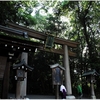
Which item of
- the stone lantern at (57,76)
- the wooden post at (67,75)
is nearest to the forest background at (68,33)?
the wooden post at (67,75)

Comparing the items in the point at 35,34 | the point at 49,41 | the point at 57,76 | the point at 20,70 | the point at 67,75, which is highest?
the point at 35,34

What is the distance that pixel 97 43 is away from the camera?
50.9ft

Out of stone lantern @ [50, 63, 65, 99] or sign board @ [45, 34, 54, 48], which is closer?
stone lantern @ [50, 63, 65, 99]

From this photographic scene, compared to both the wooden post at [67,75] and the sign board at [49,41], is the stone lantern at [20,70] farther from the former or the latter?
the wooden post at [67,75]

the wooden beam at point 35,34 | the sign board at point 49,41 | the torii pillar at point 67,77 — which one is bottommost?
the torii pillar at point 67,77

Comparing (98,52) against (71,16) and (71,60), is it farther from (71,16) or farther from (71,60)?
(71,16)

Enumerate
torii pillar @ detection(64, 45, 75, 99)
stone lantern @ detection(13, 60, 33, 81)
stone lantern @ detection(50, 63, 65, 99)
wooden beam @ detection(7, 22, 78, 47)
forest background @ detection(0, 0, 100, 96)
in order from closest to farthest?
stone lantern @ detection(13, 60, 33, 81) < stone lantern @ detection(50, 63, 65, 99) < wooden beam @ detection(7, 22, 78, 47) < torii pillar @ detection(64, 45, 75, 99) < forest background @ detection(0, 0, 100, 96)

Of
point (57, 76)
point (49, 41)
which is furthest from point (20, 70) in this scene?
point (49, 41)

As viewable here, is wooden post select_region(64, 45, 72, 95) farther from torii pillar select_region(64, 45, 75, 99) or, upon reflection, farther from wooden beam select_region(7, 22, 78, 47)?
wooden beam select_region(7, 22, 78, 47)

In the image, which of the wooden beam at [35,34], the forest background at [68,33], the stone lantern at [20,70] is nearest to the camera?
the stone lantern at [20,70]

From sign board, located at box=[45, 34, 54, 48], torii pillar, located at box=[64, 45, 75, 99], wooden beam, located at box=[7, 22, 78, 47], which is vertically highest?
wooden beam, located at box=[7, 22, 78, 47]

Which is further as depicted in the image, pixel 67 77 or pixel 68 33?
pixel 68 33

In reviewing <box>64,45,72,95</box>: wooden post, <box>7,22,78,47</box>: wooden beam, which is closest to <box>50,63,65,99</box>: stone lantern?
<box>64,45,72,95</box>: wooden post

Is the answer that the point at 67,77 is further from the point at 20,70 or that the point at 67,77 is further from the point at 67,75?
the point at 20,70
